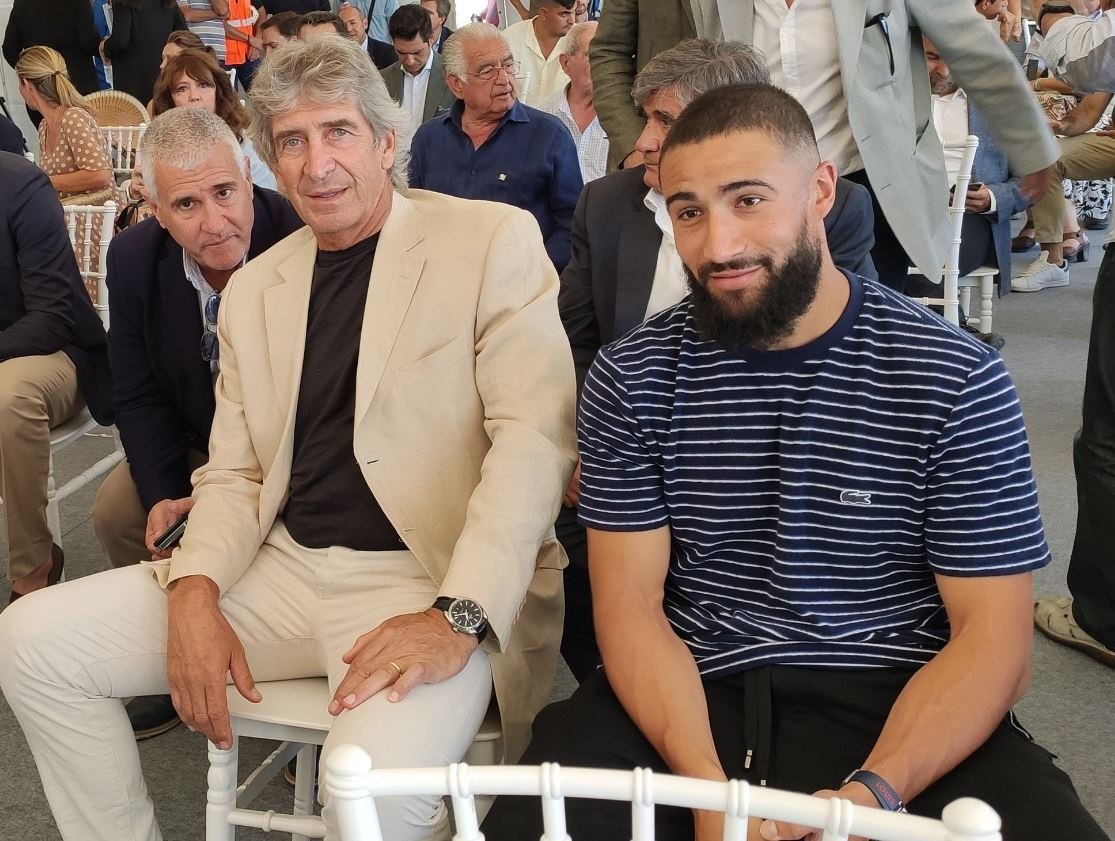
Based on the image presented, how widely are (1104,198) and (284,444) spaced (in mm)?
7564

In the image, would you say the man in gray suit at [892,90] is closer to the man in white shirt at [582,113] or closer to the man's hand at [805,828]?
the man's hand at [805,828]

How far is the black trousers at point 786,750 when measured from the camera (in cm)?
128

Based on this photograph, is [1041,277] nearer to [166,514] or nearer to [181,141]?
[181,141]

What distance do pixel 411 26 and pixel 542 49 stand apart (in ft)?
2.13

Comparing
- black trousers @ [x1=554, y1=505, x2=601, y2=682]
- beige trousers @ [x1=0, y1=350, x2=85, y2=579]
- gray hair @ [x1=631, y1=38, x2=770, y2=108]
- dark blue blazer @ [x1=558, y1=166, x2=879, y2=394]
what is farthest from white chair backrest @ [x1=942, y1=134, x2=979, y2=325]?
beige trousers @ [x1=0, y1=350, x2=85, y2=579]

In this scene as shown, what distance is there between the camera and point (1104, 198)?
787 centimetres

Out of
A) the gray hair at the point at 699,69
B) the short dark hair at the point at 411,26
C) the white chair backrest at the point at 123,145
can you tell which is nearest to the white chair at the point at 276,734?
the gray hair at the point at 699,69

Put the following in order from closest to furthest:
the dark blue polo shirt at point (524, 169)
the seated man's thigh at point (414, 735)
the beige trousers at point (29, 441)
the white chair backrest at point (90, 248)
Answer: the seated man's thigh at point (414, 735)
the beige trousers at point (29, 441)
the white chair backrest at point (90, 248)
the dark blue polo shirt at point (524, 169)

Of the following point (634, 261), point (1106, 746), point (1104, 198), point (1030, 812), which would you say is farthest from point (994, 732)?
point (1104, 198)

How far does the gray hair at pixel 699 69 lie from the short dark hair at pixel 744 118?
0.77m

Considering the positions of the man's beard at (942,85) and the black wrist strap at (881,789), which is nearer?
the black wrist strap at (881,789)

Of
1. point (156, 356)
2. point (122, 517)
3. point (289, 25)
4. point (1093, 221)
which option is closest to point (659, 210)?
point (156, 356)

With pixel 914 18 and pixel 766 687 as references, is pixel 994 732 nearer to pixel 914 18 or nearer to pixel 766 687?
pixel 766 687

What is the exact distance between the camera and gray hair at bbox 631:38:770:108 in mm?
2205
